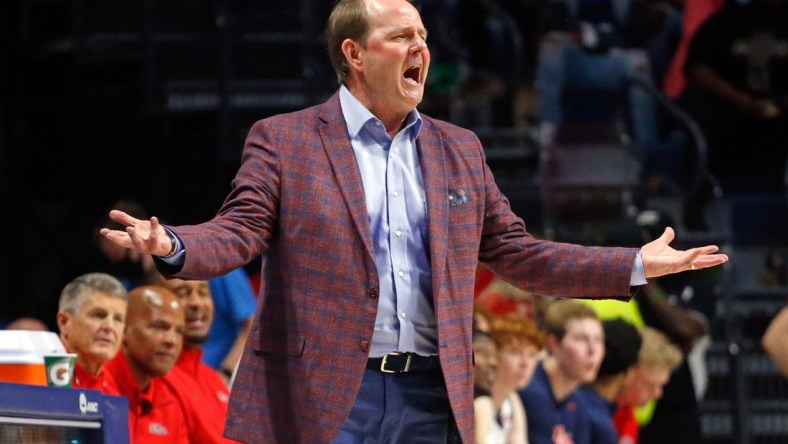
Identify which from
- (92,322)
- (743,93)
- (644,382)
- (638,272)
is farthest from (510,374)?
(743,93)

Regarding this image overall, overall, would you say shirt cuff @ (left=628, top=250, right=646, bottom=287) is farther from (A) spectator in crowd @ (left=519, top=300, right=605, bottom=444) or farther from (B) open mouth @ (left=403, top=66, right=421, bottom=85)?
(A) spectator in crowd @ (left=519, top=300, right=605, bottom=444)

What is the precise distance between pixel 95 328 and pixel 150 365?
38 cm

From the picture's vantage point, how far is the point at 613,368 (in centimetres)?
690

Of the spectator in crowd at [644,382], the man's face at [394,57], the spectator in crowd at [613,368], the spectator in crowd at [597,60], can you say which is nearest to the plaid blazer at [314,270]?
the man's face at [394,57]

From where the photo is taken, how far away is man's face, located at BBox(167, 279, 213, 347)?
5664 mm

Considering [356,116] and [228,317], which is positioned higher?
[356,116]

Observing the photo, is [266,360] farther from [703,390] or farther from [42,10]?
[42,10]

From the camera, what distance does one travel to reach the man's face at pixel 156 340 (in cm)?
512

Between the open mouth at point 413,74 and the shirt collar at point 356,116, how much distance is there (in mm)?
78

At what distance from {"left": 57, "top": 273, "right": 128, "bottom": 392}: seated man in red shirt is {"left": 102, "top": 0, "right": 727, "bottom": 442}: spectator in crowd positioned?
1.50 metres

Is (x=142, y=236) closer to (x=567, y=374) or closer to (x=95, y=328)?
(x=95, y=328)

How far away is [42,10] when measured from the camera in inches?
438

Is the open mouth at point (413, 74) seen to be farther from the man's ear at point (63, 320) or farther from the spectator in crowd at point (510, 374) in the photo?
the spectator in crowd at point (510, 374)

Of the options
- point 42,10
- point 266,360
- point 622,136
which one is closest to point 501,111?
point 622,136
